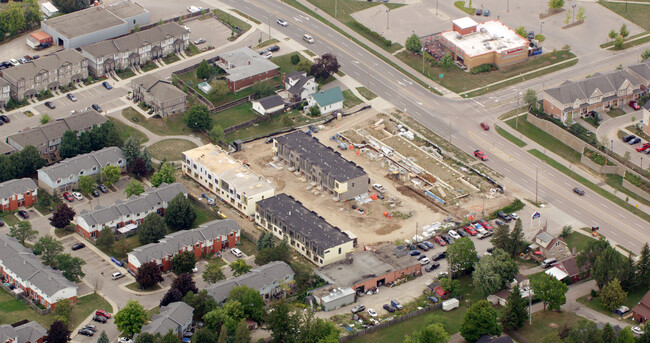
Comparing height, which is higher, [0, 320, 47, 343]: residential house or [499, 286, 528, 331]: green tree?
[0, 320, 47, 343]: residential house

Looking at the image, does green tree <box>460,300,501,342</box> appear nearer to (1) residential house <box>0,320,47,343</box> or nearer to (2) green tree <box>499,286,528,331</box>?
(2) green tree <box>499,286,528,331</box>

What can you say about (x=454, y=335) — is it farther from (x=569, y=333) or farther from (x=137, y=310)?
(x=137, y=310)

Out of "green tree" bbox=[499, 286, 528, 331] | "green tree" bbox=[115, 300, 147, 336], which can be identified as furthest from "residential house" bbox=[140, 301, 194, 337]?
"green tree" bbox=[499, 286, 528, 331]

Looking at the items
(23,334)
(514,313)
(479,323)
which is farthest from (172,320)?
(514,313)

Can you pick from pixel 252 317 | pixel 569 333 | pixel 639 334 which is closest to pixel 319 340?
pixel 252 317

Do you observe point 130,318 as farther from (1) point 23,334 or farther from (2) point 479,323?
(2) point 479,323
